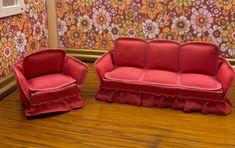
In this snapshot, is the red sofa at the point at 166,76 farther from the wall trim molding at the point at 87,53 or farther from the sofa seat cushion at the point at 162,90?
the wall trim molding at the point at 87,53

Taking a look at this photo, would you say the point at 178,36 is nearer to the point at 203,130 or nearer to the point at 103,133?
the point at 203,130

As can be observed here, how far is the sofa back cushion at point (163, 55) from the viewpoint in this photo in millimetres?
Answer: 3666

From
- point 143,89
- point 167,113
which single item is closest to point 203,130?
point 167,113

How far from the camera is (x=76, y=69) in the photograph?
137 inches

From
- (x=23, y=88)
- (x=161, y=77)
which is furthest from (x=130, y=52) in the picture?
(x=23, y=88)

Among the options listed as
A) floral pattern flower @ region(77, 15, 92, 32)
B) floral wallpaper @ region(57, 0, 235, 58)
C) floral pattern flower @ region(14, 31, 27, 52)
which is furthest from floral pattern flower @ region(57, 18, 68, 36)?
floral pattern flower @ region(14, 31, 27, 52)

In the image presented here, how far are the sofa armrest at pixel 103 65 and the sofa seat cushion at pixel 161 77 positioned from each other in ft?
1.44

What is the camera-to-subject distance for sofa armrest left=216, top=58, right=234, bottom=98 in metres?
3.11

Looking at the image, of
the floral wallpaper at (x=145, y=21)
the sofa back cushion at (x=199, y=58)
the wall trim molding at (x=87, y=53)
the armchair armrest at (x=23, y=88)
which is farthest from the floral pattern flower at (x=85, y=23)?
the armchair armrest at (x=23, y=88)

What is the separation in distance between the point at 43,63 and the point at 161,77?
50.3 inches

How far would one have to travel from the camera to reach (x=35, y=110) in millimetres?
3111

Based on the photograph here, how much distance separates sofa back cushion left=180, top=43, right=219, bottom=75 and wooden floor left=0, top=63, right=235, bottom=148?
0.60 metres

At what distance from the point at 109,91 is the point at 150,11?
1443mm

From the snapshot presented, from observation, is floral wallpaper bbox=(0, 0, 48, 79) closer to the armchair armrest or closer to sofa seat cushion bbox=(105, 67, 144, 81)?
the armchair armrest
